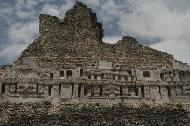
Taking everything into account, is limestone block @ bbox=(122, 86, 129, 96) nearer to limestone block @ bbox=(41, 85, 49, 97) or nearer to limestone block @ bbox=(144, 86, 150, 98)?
limestone block @ bbox=(144, 86, 150, 98)

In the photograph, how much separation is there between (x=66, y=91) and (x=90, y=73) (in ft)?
7.10

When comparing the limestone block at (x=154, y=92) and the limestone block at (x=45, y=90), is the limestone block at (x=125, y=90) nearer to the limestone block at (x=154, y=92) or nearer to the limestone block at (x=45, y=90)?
the limestone block at (x=154, y=92)

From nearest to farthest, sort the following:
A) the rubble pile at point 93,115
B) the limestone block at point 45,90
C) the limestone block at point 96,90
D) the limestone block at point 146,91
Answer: the rubble pile at point 93,115 < the limestone block at point 45,90 < the limestone block at point 96,90 < the limestone block at point 146,91

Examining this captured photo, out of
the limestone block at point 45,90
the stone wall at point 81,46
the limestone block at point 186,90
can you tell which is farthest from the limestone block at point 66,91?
the limestone block at point 186,90

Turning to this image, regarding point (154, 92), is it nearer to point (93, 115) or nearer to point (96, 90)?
point (96, 90)

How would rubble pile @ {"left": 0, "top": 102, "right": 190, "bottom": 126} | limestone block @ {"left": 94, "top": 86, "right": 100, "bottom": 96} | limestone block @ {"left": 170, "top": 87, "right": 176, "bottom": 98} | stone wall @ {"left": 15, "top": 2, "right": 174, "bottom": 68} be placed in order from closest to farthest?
rubble pile @ {"left": 0, "top": 102, "right": 190, "bottom": 126} → limestone block @ {"left": 94, "top": 86, "right": 100, "bottom": 96} → limestone block @ {"left": 170, "top": 87, "right": 176, "bottom": 98} → stone wall @ {"left": 15, "top": 2, "right": 174, "bottom": 68}

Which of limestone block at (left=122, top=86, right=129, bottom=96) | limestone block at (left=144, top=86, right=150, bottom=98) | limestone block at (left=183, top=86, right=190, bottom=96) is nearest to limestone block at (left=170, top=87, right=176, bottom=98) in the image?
limestone block at (left=183, top=86, right=190, bottom=96)

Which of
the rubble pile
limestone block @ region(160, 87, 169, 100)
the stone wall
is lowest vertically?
the rubble pile

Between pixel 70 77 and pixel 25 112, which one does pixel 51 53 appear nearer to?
pixel 70 77

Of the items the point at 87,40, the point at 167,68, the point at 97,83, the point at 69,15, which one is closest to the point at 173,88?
the point at 167,68

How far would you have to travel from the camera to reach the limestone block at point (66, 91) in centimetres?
2839

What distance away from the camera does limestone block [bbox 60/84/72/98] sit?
28.4 metres

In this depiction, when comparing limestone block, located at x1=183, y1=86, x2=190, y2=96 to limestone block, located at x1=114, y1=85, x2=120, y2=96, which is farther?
limestone block, located at x1=183, y1=86, x2=190, y2=96

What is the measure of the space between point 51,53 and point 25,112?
6.58m
